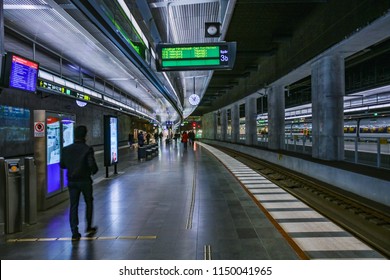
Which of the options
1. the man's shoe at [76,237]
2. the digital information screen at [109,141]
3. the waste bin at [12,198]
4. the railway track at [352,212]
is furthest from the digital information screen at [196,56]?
the man's shoe at [76,237]

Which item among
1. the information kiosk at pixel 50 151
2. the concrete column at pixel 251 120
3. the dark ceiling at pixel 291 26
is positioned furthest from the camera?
the concrete column at pixel 251 120

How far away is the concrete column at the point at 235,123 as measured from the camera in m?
35.9

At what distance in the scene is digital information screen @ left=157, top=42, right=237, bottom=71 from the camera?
10.5m

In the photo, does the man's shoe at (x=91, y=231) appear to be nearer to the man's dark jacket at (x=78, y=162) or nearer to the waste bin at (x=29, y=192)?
the man's dark jacket at (x=78, y=162)

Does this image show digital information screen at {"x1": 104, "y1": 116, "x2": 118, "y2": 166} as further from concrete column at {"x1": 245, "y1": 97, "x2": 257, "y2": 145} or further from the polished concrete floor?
concrete column at {"x1": 245, "y1": 97, "x2": 257, "y2": 145}

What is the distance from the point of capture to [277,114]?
2033cm

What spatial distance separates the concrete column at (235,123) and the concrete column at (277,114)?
1511cm

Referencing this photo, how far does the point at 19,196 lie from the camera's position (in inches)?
225

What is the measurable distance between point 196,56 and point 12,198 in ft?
23.3

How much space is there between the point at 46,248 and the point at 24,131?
12.9 m

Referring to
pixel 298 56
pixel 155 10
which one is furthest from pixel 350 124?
pixel 155 10

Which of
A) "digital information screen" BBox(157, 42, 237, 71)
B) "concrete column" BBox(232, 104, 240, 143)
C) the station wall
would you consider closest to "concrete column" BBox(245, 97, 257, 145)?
"concrete column" BBox(232, 104, 240, 143)

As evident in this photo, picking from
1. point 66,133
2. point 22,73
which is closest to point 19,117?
point 22,73

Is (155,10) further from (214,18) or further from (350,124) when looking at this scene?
(350,124)
